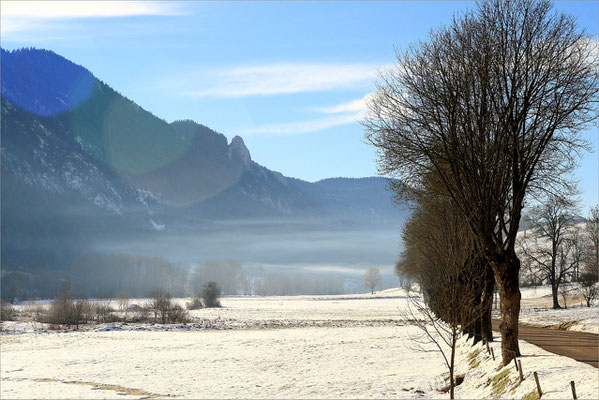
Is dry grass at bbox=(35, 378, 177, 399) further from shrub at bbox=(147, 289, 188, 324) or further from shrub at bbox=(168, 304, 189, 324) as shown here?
shrub at bbox=(147, 289, 188, 324)

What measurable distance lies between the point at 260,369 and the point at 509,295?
2091 cm

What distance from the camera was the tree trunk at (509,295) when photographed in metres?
21.8

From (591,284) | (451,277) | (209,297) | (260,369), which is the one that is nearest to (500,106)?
(451,277)

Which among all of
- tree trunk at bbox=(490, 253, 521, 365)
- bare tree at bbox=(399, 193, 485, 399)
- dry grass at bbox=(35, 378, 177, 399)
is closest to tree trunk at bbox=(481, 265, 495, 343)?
bare tree at bbox=(399, 193, 485, 399)

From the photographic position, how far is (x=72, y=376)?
38094 mm

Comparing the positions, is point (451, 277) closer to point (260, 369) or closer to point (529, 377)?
point (529, 377)

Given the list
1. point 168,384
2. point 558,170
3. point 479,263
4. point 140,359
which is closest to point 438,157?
point 558,170

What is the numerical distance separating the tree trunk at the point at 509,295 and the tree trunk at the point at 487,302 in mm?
4791

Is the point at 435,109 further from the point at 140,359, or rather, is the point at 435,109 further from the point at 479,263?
the point at 140,359

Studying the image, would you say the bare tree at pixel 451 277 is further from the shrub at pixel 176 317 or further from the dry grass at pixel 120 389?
the shrub at pixel 176 317

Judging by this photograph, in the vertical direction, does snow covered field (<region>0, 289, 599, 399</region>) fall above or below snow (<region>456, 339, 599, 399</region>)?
below

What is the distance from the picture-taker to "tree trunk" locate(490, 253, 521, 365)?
21.8 m

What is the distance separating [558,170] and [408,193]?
24.8 ft

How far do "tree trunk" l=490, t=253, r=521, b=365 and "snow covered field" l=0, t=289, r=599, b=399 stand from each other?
0.77m
